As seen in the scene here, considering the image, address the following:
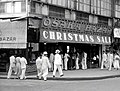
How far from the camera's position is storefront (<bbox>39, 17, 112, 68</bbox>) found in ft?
83.2

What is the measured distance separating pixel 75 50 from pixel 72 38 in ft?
9.99

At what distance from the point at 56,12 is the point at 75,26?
2219mm

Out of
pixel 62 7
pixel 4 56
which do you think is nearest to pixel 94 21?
pixel 62 7

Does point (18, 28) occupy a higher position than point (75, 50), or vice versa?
point (18, 28)

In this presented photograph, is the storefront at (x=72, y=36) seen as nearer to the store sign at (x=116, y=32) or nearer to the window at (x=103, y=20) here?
the store sign at (x=116, y=32)

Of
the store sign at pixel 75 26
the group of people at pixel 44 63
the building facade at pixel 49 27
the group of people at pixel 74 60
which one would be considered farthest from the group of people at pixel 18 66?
the group of people at pixel 74 60

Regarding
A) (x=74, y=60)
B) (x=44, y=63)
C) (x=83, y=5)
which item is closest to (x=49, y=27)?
(x=44, y=63)

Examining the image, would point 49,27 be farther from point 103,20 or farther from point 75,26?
point 103,20

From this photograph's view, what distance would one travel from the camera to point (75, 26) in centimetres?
2873

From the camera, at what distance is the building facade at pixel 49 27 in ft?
79.9

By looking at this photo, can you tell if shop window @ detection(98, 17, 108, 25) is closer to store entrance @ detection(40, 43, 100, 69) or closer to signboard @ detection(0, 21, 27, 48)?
store entrance @ detection(40, 43, 100, 69)

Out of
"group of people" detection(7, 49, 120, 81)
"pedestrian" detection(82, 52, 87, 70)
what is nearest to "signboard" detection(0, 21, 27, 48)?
"group of people" detection(7, 49, 120, 81)

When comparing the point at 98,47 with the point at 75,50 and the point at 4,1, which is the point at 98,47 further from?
the point at 4,1

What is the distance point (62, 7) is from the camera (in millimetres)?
28641
